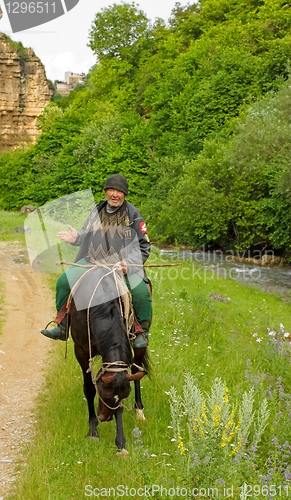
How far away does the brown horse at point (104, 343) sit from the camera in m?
5.20

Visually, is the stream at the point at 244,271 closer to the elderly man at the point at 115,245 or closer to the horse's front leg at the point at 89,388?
the elderly man at the point at 115,245

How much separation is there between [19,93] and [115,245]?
66.9 meters

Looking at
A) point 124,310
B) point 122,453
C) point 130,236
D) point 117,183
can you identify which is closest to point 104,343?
point 124,310

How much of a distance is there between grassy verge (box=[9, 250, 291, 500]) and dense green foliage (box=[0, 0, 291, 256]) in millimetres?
15815

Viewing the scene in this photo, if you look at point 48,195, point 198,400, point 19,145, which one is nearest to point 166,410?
point 198,400

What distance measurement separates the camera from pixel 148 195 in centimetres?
3772

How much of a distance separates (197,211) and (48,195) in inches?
927

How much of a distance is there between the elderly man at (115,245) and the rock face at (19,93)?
6583cm

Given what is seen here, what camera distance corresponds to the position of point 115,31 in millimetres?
56062

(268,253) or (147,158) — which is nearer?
(268,253)

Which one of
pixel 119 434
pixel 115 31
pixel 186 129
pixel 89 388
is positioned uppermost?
pixel 115 31

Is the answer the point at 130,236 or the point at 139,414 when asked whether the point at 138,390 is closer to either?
the point at 139,414

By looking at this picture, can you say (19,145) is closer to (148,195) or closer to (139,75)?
(139,75)

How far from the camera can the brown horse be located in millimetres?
5195
